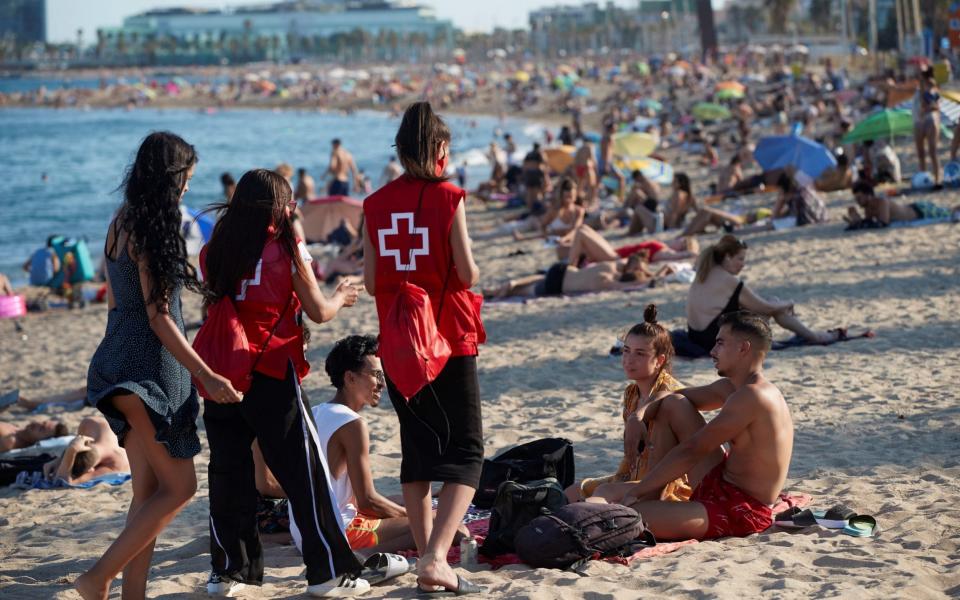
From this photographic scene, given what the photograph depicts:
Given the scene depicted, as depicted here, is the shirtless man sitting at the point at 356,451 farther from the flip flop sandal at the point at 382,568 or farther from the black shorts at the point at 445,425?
the black shorts at the point at 445,425

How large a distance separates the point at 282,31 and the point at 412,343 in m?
187

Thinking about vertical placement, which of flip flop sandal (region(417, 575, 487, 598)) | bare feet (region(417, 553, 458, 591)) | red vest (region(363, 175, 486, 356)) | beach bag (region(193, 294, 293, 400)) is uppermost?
red vest (region(363, 175, 486, 356))

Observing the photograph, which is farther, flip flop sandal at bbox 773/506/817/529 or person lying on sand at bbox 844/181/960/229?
person lying on sand at bbox 844/181/960/229

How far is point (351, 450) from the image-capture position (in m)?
4.01

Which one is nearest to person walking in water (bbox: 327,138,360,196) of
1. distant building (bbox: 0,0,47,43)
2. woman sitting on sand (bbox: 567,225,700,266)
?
woman sitting on sand (bbox: 567,225,700,266)

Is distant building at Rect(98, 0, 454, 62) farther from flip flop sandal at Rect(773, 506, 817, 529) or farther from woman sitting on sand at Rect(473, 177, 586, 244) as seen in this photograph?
flip flop sandal at Rect(773, 506, 817, 529)

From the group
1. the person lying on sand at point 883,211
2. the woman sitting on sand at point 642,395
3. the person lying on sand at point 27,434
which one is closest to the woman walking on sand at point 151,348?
the woman sitting on sand at point 642,395

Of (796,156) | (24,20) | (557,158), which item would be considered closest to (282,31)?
(24,20)

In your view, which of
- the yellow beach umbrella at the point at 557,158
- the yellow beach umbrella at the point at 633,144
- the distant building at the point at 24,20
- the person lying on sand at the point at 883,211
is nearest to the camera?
the person lying on sand at the point at 883,211

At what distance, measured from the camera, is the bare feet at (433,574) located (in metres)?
3.60

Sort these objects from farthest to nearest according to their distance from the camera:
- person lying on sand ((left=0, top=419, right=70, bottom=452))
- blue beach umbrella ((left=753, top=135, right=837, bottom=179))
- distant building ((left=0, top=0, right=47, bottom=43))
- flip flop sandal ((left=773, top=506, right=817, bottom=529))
→ distant building ((left=0, top=0, right=47, bottom=43)), blue beach umbrella ((left=753, top=135, right=837, bottom=179)), person lying on sand ((left=0, top=419, right=70, bottom=452)), flip flop sandal ((left=773, top=506, right=817, bottom=529))

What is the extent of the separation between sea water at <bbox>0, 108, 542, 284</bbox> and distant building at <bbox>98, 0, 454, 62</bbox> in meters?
76.2

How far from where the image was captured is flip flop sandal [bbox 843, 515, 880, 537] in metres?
4.17

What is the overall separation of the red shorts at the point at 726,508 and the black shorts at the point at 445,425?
3.42ft
